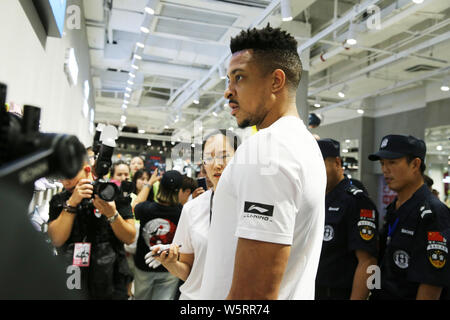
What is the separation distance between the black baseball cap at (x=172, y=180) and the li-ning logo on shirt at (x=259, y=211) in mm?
1489

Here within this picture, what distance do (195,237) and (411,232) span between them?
1.19 metres

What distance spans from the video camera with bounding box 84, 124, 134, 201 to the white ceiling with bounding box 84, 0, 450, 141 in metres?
3.52

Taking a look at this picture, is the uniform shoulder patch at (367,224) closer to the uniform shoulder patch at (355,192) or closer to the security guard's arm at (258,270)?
the uniform shoulder patch at (355,192)

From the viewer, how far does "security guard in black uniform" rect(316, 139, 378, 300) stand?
84.1 inches

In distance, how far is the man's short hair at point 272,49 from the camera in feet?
3.56

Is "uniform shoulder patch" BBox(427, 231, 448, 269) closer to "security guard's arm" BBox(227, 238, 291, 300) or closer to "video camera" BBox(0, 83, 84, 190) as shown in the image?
"security guard's arm" BBox(227, 238, 291, 300)

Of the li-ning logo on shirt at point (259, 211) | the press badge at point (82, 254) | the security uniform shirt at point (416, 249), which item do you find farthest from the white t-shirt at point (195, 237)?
the security uniform shirt at point (416, 249)

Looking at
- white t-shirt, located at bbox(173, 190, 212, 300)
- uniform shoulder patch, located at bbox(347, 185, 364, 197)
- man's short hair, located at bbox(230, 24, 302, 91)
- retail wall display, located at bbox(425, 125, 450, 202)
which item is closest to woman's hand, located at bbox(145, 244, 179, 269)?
white t-shirt, located at bbox(173, 190, 212, 300)

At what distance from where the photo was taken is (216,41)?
22.6ft

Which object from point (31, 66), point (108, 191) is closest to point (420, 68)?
point (31, 66)

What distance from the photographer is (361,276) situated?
6.96 ft

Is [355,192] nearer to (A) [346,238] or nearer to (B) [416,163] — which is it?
(A) [346,238]
